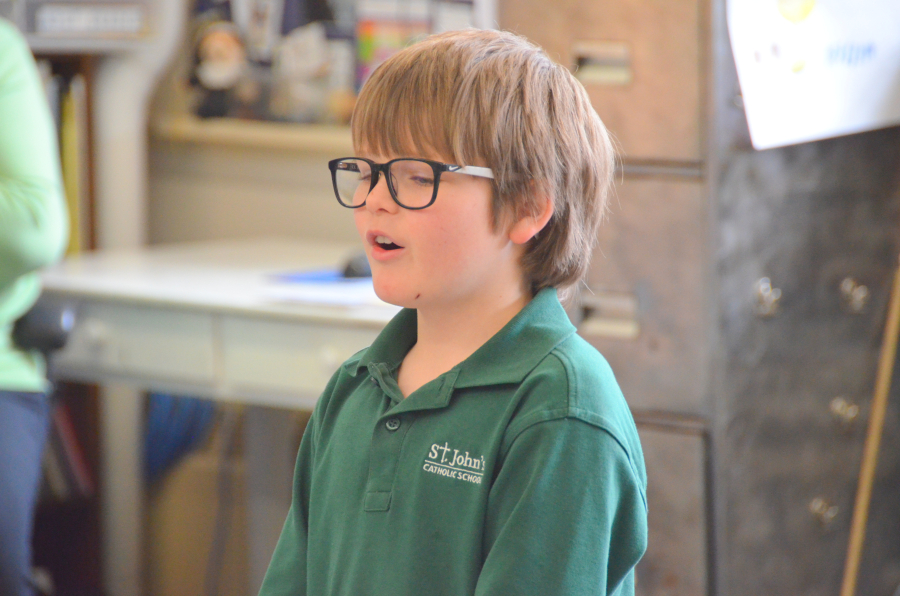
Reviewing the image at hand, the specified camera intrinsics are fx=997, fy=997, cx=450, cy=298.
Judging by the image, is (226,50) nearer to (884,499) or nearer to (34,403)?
(34,403)

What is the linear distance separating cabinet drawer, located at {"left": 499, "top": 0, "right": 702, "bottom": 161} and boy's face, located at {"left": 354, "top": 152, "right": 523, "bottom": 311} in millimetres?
502

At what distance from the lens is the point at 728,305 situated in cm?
118

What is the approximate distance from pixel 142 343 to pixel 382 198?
1.09 metres

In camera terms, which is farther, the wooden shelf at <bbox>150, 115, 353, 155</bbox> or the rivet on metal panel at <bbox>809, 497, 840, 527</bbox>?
the wooden shelf at <bbox>150, 115, 353, 155</bbox>

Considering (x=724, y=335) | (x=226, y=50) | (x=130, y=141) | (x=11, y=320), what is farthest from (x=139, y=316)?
(x=724, y=335)

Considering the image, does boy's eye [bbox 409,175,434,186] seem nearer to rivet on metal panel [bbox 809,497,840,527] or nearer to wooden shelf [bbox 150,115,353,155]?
rivet on metal panel [bbox 809,497,840,527]

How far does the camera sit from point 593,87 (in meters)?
1.18

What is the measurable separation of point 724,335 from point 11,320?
39.5 inches

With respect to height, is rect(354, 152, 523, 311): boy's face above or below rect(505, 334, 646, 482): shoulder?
above

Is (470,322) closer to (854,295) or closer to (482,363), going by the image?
(482,363)

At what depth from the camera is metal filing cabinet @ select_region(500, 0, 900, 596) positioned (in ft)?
3.78

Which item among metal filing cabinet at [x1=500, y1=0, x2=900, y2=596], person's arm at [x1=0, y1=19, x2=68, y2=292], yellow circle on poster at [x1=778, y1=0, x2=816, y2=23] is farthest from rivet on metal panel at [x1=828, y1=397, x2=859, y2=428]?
person's arm at [x1=0, y1=19, x2=68, y2=292]

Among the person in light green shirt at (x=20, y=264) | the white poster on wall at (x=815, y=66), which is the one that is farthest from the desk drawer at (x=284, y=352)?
the white poster on wall at (x=815, y=66)

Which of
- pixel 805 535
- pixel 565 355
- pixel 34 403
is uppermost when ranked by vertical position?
pixel 565 355
